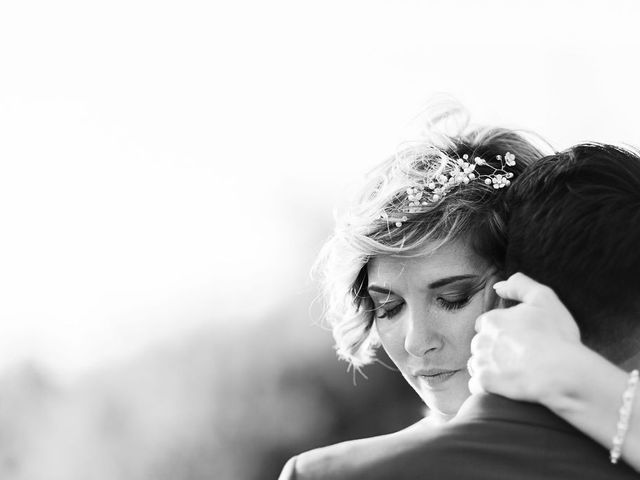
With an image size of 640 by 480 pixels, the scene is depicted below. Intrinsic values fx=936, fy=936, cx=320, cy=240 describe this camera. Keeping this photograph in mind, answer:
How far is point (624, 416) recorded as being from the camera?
2041 mm

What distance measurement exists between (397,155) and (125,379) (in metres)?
8.52

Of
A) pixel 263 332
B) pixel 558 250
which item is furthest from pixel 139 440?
pixel 558 250

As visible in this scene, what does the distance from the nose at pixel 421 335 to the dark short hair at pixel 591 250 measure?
1.10 m

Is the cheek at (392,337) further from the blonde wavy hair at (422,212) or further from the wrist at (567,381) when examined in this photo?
the wrist at (567,381)

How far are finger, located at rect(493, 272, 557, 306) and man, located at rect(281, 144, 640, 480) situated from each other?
0.03 m

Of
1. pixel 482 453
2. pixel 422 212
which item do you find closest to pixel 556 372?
pixel 482 453

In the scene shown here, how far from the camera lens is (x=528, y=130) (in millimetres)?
3914

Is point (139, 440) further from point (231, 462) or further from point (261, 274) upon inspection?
point (261, 274)

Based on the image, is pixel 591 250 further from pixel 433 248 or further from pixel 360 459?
pixel 433 248

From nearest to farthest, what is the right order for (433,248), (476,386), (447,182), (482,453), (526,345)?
(482,453), (526,345), (476,386), (433,248), (447,182)

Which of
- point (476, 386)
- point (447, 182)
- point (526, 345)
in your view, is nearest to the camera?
point (526, 345)

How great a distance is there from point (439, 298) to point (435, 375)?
0.36 m

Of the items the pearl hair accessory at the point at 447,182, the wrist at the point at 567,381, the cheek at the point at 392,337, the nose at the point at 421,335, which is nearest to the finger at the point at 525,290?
the wrist at the point at 567,381

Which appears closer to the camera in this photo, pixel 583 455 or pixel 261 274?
pixel 583 455
